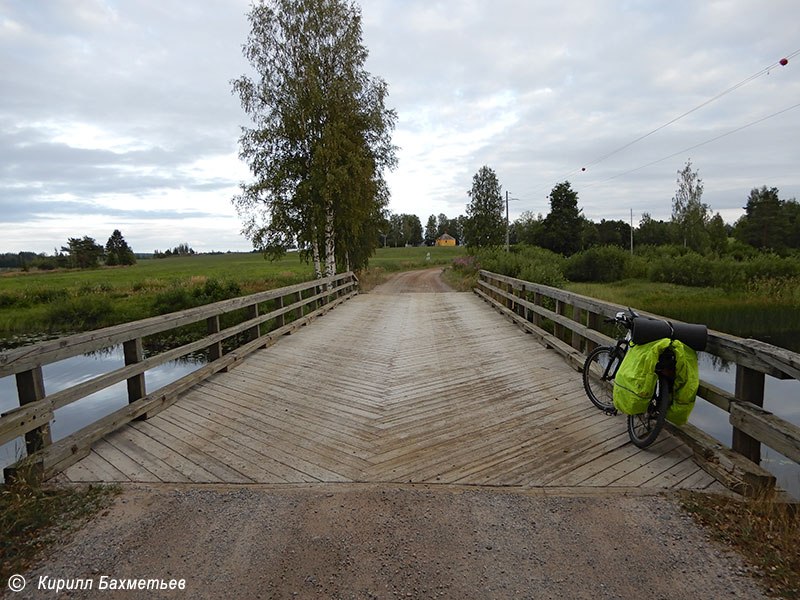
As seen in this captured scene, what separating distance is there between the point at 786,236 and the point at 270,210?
61.7 meters

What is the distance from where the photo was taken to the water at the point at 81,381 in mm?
7945

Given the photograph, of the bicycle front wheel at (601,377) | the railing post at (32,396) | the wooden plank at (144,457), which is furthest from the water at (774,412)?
the railing post at (32,396)

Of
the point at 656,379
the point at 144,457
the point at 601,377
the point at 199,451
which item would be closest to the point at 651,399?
the point at 656,379

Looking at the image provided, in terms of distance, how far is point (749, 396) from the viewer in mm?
2877

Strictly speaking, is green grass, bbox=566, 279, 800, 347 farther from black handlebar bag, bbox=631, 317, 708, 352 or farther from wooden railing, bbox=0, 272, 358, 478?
wooden railing, bbox=0, 272, 358, 478

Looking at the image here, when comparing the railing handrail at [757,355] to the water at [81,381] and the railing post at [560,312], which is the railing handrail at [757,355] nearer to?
the railing post at [560,312]

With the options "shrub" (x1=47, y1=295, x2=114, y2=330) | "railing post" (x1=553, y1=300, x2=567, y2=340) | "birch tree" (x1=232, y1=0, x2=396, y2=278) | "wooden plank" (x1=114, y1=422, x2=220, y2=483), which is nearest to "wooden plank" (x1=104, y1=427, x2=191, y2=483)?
"wooden plank" (x1=114, y1=422, x2=220, y2=483)

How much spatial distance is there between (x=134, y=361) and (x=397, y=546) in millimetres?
3089

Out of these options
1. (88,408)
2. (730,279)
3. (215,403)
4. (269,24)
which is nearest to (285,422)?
(215,403)

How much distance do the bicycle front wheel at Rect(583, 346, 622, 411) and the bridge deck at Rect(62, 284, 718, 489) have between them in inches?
5.5

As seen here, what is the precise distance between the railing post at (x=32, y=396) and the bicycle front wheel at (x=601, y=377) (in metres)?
4.54

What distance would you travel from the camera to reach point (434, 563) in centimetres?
222

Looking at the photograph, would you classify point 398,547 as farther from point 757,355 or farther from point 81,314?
point 81,314

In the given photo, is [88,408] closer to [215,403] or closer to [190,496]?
[215,403]
